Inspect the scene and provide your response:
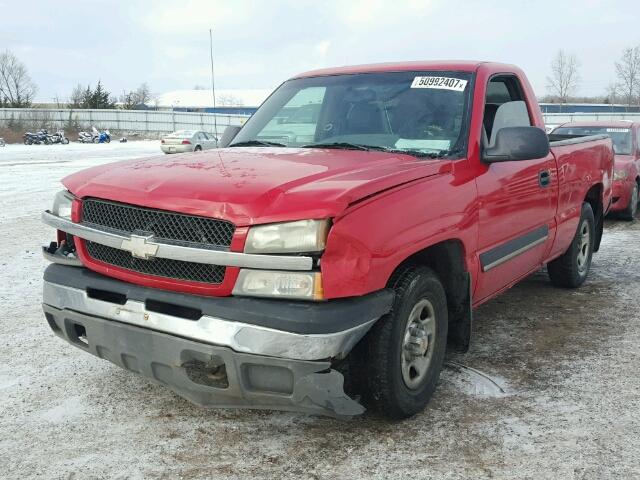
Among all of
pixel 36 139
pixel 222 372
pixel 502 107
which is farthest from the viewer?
pixel 36 139

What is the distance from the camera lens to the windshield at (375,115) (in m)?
3.84

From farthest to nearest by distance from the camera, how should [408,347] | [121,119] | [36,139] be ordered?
1. [121,119]
2. [36,139]
3. [408,347]

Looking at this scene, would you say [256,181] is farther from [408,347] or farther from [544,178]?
[544,178]

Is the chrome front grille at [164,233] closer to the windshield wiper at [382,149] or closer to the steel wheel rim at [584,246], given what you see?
the windshield wiper at [382,149]

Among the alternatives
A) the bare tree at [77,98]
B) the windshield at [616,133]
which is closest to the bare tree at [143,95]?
the bare tree at [77,98]

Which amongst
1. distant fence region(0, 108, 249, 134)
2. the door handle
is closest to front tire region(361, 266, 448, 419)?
the door handle

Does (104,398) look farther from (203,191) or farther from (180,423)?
(203,191)

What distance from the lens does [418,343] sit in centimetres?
325

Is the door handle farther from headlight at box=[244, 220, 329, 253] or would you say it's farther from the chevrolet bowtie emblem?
the chevrolet bowtie emblem

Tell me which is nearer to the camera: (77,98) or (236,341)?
(236,341)

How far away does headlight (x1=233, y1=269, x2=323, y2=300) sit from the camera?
2.68m

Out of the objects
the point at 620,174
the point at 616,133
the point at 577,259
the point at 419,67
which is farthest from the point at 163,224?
the point at 616,133

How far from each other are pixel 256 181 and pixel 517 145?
1.63 metres

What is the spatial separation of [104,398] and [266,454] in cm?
115
